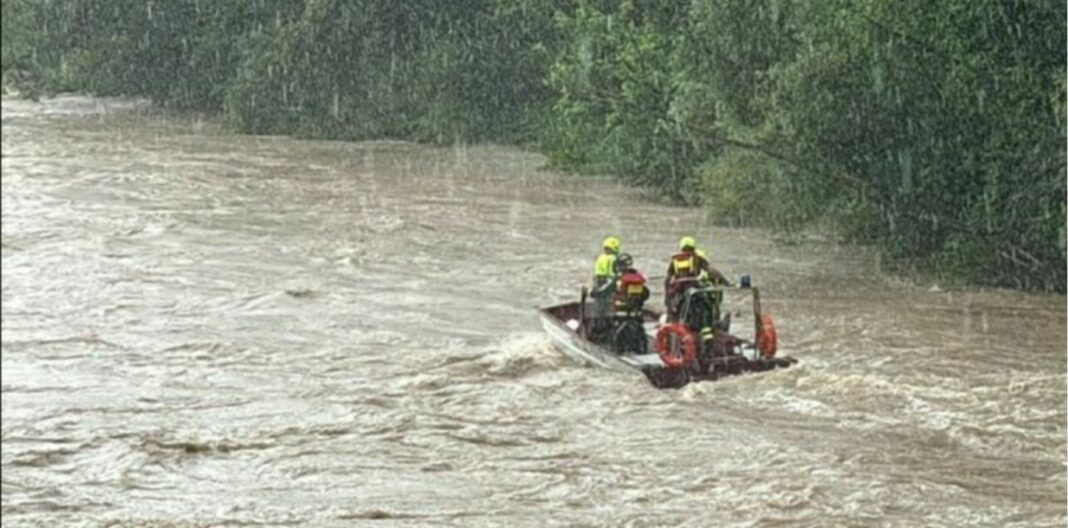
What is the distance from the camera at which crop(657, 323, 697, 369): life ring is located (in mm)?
16656

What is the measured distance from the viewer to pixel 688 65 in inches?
1121

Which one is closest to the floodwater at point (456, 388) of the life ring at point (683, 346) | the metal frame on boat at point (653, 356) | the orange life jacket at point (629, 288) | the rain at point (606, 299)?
the rain at point (606, 299)

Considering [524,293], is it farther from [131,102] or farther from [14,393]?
[131,102]

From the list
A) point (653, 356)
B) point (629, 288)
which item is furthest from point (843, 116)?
point (629, 288)

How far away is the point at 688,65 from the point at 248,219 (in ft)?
28.7

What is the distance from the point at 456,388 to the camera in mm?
17484

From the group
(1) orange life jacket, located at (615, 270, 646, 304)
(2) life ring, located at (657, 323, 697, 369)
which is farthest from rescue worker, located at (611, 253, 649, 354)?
(2) life ring, located at (657, 323, 697, 369)

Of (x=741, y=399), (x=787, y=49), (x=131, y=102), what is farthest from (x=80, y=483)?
(x=131, y=102)

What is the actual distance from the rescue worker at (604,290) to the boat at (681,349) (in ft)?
0.24

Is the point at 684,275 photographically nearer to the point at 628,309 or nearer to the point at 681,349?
the point at 681,349

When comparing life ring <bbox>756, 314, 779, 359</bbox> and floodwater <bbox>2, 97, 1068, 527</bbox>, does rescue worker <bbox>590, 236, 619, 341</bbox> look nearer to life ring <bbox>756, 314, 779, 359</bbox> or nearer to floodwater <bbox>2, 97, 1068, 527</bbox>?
floodwater <bbox>2, 97, 1068, 527</bbox>

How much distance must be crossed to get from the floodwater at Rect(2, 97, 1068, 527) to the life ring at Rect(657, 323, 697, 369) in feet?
0.98

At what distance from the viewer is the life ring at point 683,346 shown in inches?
656

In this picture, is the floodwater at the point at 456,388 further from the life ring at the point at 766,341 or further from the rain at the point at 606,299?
the life ring at the point at 766,341
